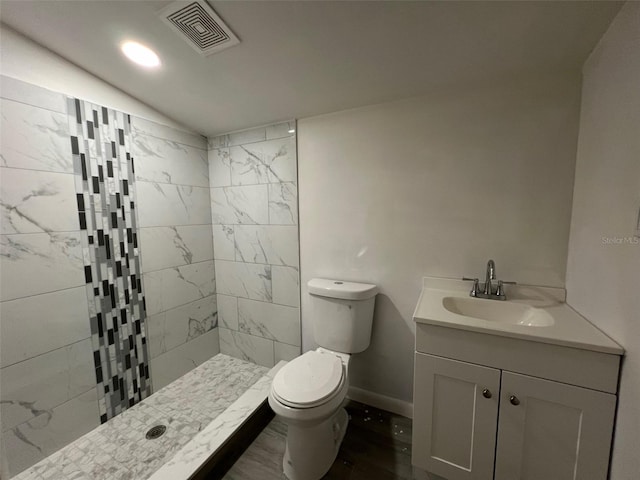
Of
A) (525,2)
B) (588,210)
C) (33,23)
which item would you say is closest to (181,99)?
(33,23)

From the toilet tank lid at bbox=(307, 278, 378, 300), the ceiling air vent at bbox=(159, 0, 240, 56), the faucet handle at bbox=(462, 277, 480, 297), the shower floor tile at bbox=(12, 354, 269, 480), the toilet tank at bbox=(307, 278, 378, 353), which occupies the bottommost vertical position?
the shower floor tile at bbox=(12, 354, 269, 480)

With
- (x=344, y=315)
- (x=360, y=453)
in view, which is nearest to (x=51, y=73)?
(x=344, y=315)

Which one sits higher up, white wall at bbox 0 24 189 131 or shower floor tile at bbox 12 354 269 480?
white wall at bbox 0 24 189 131

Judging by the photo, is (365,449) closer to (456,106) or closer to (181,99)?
(456,106)

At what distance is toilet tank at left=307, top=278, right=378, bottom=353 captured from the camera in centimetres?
149

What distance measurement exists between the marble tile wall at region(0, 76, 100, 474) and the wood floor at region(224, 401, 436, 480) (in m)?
0.98

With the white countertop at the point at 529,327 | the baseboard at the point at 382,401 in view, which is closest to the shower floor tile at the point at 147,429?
the baseboard at the point at 382,401

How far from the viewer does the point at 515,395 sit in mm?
936

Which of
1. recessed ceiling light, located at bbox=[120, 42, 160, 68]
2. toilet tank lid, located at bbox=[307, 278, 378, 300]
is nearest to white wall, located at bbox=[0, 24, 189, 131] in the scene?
recessed ceiling light, located at bbox=[120, 42, 160, 68]

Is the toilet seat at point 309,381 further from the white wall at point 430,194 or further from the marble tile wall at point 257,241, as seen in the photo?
the marble tile wall at point 257,241

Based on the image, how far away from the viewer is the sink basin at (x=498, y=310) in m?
1.16

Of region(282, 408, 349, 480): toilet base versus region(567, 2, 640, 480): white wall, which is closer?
region(567, 2, 640, 480): white wall

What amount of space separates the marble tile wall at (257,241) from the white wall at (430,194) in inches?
4.6

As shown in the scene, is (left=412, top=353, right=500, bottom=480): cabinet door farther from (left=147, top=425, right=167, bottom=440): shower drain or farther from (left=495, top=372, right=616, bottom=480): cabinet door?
(left=147, top=425, right=167, bottom=440): shower drain
